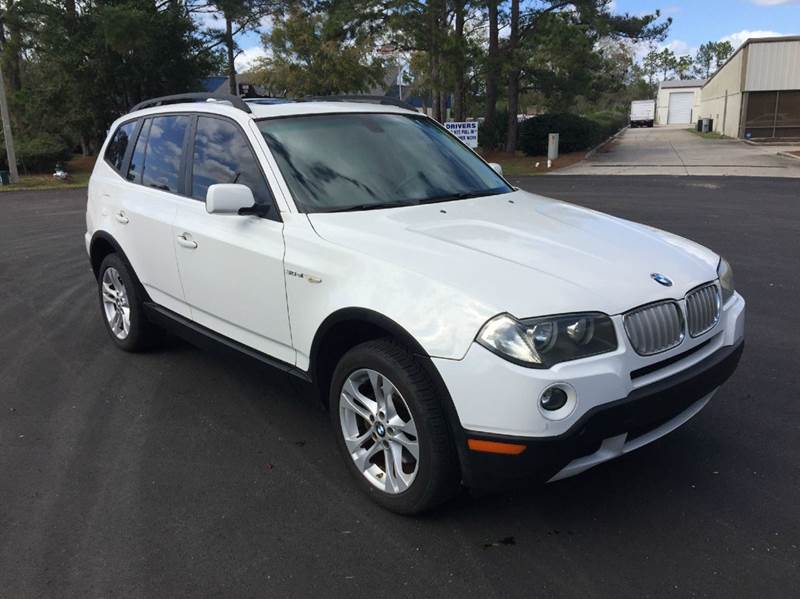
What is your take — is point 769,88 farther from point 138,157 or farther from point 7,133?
point 138,157

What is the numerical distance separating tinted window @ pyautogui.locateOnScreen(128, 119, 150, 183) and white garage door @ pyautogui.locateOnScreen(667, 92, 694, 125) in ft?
295

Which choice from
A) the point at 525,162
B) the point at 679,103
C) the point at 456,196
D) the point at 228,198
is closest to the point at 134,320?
the point at 228,198

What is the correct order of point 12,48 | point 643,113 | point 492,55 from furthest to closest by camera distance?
point 643,113 < point 12,48 < point 492,55

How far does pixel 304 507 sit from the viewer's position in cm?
321

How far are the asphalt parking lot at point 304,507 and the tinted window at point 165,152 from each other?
135cm

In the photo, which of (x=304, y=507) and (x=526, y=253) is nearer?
(x=526, y=253)

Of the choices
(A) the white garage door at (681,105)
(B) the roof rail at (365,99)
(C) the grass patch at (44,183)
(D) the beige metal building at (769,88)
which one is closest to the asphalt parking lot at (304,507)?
(B) the roof rail at (365,99)

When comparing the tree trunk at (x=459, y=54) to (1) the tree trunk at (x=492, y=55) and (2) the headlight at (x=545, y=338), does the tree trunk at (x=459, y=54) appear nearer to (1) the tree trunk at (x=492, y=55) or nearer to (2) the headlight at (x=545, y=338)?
(1) the tree trunk at (x=492, y=55)

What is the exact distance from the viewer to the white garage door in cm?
8425

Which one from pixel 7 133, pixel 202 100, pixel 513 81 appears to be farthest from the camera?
pixel 513 81

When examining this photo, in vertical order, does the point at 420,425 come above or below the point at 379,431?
above

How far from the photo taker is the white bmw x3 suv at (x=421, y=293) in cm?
258

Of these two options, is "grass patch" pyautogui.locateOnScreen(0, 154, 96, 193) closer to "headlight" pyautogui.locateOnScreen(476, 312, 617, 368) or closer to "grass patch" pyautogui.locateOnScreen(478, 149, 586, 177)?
"grass patch" pyautogui.locateOnScreen(478, 149, 586, 177)

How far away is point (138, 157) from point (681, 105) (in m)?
90.8
